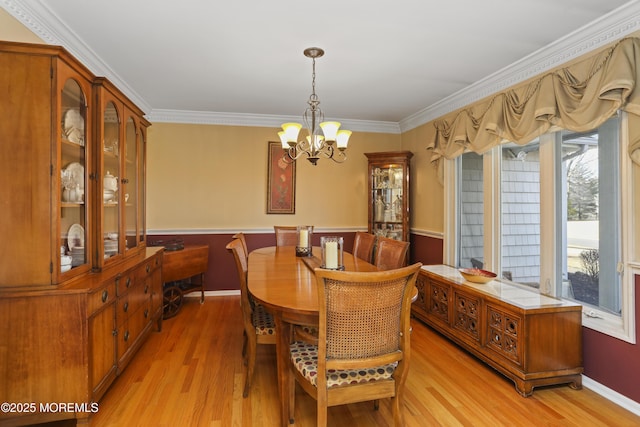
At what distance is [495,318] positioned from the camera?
2516mm

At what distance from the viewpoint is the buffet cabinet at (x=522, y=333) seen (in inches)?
88.7

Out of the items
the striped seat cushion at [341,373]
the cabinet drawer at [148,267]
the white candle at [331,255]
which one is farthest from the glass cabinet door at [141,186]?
the striped seat cushion at [341,373]

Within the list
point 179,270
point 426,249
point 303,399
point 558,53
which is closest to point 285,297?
point 303,399

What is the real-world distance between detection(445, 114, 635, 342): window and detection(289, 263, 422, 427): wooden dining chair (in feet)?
5.38

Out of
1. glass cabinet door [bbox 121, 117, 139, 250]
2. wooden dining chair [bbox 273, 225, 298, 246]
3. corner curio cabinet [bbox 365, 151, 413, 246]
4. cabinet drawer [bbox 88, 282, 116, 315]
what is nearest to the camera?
cabinet drawer [bbox 88, 282, 116, 315]

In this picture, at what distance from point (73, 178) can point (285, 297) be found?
59.4 inches

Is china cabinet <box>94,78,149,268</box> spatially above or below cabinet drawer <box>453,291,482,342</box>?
above

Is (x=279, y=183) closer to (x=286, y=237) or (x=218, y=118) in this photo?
(x=286, y=237)

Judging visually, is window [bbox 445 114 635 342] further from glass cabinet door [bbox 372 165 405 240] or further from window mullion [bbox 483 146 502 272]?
glass cabinet door [bbox 372 165 405 240]

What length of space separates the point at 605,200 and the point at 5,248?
3697 mm

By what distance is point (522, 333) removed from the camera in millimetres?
2262

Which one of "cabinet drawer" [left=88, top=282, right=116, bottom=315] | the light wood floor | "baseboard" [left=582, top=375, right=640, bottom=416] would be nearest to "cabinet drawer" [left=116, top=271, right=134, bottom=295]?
"cabinet drawer" [left=88, top=282, right=116, bottom=315]

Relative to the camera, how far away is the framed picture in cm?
464

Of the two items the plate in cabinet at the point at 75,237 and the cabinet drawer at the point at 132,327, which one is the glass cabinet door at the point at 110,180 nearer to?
the plate in cabinet at the point at 75,237
